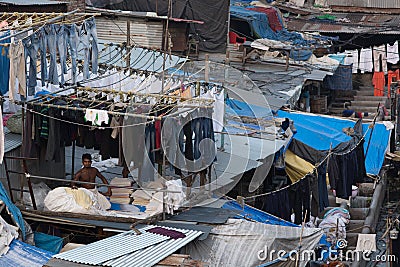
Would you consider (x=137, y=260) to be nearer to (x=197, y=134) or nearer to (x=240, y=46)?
(x=197, y=134)

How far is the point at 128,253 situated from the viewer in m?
12.1

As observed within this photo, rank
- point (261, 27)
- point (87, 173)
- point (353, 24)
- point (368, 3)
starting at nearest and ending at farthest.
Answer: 1. point (87, 173)
2. point (261, 27)
3. point (353, 24)
4. point (368, 3)

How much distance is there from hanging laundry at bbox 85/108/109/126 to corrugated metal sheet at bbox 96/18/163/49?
10.1 meters

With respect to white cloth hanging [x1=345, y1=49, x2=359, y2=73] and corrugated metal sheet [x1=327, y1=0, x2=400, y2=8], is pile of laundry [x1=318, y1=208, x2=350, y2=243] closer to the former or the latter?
white cloth hanging [x1=345, y1=49, x2=359, y2=73]

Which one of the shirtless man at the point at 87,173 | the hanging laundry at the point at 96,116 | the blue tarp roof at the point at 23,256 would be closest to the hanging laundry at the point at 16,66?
the hanging laundry at the point at 96,116

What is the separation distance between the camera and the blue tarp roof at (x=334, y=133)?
19.8 m

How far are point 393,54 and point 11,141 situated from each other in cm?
2112

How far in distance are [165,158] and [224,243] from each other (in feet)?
5.75

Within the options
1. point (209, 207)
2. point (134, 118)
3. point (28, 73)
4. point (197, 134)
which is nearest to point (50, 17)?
point (28, 73)

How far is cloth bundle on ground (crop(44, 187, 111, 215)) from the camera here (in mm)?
→ 14109

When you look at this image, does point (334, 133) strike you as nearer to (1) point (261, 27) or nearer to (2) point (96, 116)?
(2) point (96, 116)

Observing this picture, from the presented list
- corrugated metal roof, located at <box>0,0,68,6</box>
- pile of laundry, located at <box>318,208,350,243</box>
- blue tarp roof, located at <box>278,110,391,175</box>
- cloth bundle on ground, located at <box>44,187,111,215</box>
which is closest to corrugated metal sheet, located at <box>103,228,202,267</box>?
cloth bundle on ground, located at <box>44,187,111,215</box>

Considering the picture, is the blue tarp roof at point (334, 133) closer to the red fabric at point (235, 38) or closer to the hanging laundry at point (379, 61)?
the red fabric at point (235, 38)

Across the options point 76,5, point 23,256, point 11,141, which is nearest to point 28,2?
point 76,5
